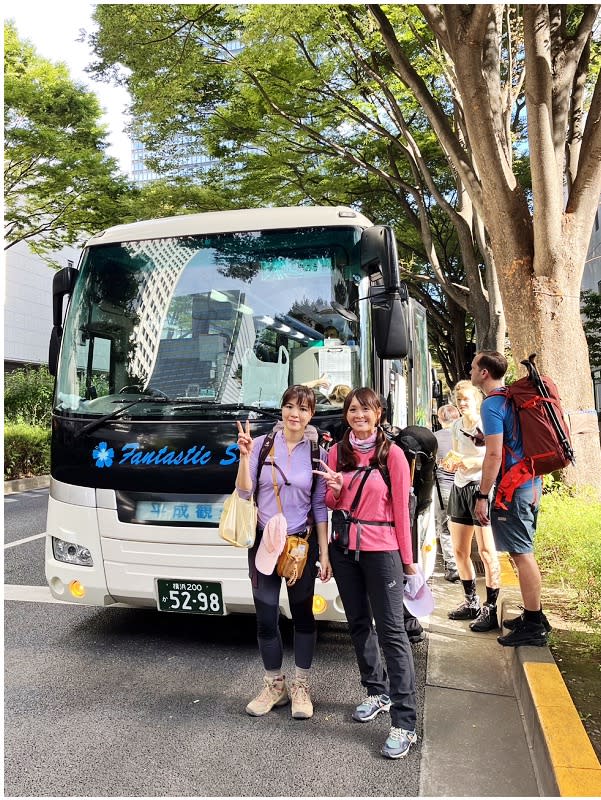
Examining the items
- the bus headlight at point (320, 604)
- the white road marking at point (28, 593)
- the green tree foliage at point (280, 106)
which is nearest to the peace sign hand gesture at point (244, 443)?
the bus headlight at point (320, 604)

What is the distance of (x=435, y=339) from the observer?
25.8 m

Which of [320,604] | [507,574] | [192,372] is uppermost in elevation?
[192,372]

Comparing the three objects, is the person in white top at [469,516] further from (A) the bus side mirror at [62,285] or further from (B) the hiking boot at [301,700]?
(A) the bus side mirror at [62,285]

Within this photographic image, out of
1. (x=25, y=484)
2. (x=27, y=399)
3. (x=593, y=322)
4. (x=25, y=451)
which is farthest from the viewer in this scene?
(x=593, y=322)

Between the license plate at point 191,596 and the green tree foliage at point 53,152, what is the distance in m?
13.2

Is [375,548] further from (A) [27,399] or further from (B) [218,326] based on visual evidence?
(A) [27,399]

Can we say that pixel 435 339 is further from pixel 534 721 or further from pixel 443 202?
pixel 534 721

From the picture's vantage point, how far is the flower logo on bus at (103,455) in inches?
177

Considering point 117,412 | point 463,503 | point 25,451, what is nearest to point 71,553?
point 117,412

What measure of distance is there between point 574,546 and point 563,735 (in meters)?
2.22

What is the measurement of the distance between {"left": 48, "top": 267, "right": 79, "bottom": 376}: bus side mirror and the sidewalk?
133 inches

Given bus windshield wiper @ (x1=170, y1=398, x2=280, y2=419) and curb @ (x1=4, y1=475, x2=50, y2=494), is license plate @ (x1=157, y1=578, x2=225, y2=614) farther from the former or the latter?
curb @ (x1=4, y1=475, x2=50, y2=494)

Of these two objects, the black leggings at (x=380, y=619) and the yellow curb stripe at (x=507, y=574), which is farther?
the yellow curb stripe at (x=507, y=574)

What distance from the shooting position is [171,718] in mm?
3734
